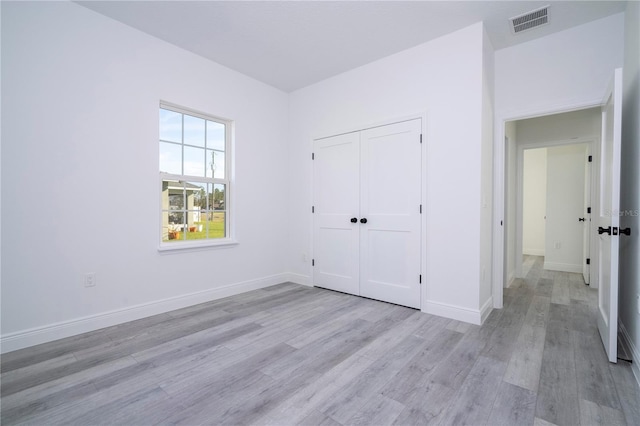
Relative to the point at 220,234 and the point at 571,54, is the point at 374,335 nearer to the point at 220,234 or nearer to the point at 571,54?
the point at 220,234

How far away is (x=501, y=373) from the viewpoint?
6.31 feet

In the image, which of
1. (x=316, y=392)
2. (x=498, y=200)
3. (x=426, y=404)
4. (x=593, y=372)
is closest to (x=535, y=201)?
(x=498, y=200)

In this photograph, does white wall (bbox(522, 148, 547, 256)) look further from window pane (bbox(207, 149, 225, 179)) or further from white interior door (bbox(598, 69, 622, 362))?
window pane (bbox(207, 149, 225, 179))

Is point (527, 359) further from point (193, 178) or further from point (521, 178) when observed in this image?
point (193, 178)

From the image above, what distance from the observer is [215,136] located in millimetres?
3697

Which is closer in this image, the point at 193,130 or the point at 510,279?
the point at 193,130

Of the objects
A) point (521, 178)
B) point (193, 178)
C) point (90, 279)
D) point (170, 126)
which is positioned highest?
point (170, 126)

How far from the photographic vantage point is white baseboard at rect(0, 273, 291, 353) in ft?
7.46

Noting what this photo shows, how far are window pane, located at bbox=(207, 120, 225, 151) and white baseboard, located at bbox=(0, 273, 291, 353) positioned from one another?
180 centimetres

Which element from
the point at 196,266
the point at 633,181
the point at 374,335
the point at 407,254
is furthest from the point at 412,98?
the point at 196,266

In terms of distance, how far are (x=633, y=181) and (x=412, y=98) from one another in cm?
197

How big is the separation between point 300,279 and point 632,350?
3.39 m

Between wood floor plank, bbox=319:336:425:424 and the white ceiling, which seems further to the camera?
the white ceiling

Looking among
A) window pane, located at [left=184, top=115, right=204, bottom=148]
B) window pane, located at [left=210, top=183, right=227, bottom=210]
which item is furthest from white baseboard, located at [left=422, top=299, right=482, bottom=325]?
window pane, located at [left=184, top=115, right=204, bottom=148]
